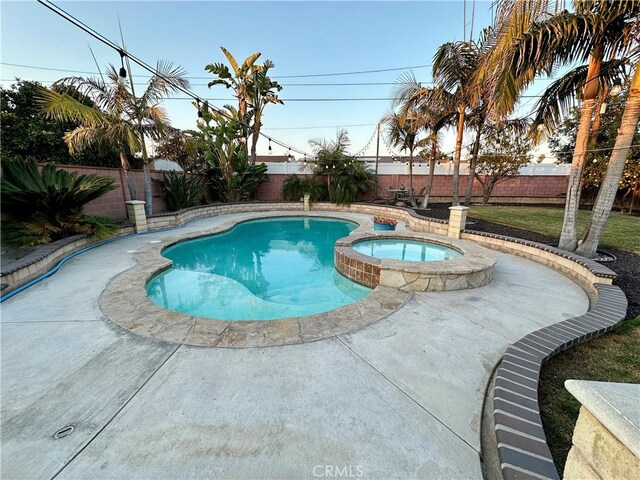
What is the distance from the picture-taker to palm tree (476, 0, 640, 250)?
419 cm

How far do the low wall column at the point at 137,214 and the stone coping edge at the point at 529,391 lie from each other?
9615 millimetres

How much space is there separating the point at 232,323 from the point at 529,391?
3009 millimetres

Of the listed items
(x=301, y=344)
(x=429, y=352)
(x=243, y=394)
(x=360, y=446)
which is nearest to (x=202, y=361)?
(x=243, y=394)

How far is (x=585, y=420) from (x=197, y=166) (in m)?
15.6

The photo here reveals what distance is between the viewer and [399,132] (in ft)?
41.1

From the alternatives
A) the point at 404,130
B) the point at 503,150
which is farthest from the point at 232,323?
the point at 503,150

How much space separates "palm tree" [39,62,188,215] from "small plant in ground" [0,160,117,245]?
179cm

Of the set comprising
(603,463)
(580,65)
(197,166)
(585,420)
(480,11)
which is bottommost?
(603,463)

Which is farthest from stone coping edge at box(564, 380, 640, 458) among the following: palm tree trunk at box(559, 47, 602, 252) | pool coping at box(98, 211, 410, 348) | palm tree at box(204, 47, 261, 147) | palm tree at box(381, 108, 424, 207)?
palm tree at box(204, 47, 261, 147)

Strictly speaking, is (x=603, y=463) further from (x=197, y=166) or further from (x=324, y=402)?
(x=197, y=166)

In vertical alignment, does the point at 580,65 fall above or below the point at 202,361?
above

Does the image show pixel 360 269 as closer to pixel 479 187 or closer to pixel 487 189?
pixel 487 189

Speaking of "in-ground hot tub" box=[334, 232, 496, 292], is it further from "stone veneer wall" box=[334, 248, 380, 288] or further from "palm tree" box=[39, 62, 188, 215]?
"palm tree" box=[39, 62, 188, 215]

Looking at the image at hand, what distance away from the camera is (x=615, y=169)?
15.8 ft
